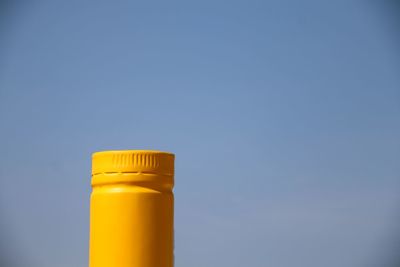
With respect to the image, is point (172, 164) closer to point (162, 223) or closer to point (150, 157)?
point (150, 157)

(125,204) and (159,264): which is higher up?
(125,204)

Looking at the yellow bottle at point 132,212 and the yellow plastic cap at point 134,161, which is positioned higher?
the yellow plastic cap at point 134,161

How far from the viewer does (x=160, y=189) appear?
6.97 ft

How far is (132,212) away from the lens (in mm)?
2061

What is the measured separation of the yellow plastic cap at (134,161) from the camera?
2066mm

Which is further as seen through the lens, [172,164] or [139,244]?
[172,164]

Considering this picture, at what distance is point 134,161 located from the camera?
207cm

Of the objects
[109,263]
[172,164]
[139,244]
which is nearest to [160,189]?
[172,164]

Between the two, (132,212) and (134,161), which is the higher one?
(134,161)

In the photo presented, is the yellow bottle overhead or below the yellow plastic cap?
below

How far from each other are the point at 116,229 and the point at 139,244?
0.14 metres

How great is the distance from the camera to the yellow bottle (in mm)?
2041

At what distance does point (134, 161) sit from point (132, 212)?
257mm

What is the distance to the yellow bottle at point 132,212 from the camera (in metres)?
2.04
